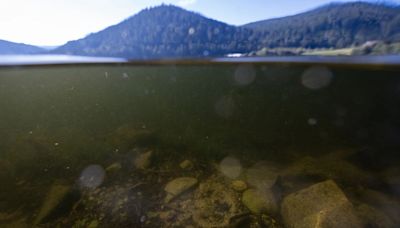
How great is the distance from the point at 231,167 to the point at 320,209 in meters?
2.64

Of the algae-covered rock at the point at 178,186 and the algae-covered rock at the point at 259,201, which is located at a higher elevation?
the algae-covered rock at the point at 259,201

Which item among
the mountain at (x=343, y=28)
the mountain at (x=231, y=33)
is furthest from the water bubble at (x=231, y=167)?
the mountain at (x=343, y=28)

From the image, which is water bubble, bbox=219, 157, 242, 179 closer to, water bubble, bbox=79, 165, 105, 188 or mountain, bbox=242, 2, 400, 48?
water bubble, bbox=79, 165, 105, 188

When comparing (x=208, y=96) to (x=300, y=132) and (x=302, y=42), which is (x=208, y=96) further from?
(x=302, y=42)

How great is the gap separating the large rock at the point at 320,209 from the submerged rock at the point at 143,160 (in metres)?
3.76

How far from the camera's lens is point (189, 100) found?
14016mm

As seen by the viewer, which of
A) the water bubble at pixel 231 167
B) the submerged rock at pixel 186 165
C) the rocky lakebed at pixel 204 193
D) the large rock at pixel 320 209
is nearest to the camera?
the large rock at pixel 320 209

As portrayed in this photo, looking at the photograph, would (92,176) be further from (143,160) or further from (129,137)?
(129,137)

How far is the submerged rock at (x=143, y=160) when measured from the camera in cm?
593

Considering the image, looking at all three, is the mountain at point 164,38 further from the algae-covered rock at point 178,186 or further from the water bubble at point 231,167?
the algae-covered rock at point 178,186

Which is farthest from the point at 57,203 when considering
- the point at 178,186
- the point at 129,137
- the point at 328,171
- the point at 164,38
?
the point at 164,38

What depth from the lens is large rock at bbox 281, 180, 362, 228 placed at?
3.18 meters

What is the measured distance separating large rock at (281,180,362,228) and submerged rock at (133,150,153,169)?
376 centimetres

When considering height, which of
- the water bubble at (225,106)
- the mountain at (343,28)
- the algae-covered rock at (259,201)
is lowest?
the water bubble at (225,106)
